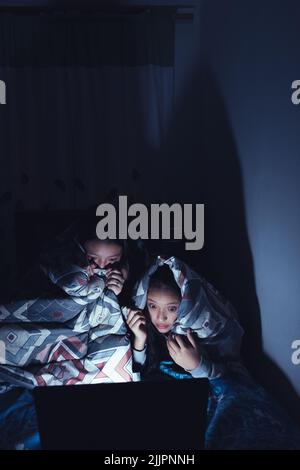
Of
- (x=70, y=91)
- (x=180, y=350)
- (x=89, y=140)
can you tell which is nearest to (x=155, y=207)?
(x=89, y=140)

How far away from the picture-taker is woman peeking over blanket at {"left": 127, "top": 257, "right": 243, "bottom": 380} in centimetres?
156

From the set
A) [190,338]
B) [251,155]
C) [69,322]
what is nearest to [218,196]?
[251,155]

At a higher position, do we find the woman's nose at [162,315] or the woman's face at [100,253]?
the woman's face at [100,253]

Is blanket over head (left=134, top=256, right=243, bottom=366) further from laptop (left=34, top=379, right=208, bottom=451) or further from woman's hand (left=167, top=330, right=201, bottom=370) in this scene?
laptop (left=34, top=379, right=208, bottom=451)

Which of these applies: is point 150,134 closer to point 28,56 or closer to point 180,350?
point 28,56

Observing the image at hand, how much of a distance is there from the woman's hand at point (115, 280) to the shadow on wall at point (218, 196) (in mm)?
473

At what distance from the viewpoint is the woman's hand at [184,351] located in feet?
5.03

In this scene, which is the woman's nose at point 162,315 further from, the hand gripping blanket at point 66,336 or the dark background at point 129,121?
the dark background at point 129,121

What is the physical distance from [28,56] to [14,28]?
6.1 inches

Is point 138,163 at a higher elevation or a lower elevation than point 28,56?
lower

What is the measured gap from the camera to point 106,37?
2.40 meters

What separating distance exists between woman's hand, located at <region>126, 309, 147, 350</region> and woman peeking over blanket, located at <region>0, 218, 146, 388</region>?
3 centimetres

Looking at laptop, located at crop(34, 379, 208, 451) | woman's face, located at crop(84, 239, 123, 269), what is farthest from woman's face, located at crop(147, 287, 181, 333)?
laptop, located at crop(34, 379, 208, 451)

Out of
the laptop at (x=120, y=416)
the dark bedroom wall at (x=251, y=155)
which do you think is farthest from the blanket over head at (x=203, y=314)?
the laptop at (x=120, y=416)
